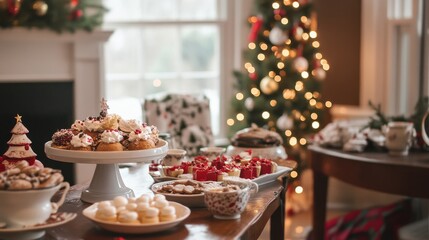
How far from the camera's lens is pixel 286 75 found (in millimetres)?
5270

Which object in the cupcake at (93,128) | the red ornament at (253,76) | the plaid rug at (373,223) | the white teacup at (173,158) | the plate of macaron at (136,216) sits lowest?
the plaid rug at (373,223)

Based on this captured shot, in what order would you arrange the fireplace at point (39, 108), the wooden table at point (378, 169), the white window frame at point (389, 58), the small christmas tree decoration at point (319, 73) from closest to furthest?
the wooden table at point (378, 169)
the white window frame at point (389, 58)
the fireplace at point (39, 108)
the small christmas tree decoration at point (319, 73)

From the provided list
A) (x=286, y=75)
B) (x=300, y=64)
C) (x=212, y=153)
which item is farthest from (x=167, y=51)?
(x=212, y=153)

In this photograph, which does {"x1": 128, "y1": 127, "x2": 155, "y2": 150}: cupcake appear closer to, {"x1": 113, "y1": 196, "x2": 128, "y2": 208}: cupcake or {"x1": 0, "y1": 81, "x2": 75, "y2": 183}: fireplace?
{"x1": 113, "y1": 196, "x2": 128, "y2": 208}: cupcake

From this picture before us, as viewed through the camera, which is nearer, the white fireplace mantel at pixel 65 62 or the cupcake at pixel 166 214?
the cupcake at pixel 166 214

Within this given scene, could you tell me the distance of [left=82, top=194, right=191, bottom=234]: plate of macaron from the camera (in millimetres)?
1882

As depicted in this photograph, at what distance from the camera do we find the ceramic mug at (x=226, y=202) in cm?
204

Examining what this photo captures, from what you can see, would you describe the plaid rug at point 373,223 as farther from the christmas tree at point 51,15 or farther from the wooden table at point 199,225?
the christmas tree at point 51,15

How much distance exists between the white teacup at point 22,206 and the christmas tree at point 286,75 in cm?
347

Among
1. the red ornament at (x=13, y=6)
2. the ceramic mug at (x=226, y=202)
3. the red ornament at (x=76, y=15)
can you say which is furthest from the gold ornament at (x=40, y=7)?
the ceramic mug at (x=226, y=202)

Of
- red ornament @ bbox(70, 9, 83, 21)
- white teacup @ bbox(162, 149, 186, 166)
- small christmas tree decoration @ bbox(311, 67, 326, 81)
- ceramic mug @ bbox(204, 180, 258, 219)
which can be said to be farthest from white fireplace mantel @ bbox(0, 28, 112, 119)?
ceramic mug @ bbox(204, 180, 258, 219)

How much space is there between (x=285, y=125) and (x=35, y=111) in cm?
177

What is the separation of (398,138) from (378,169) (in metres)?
0.20

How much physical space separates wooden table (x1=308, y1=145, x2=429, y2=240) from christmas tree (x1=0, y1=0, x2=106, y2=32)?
6.61 ft
